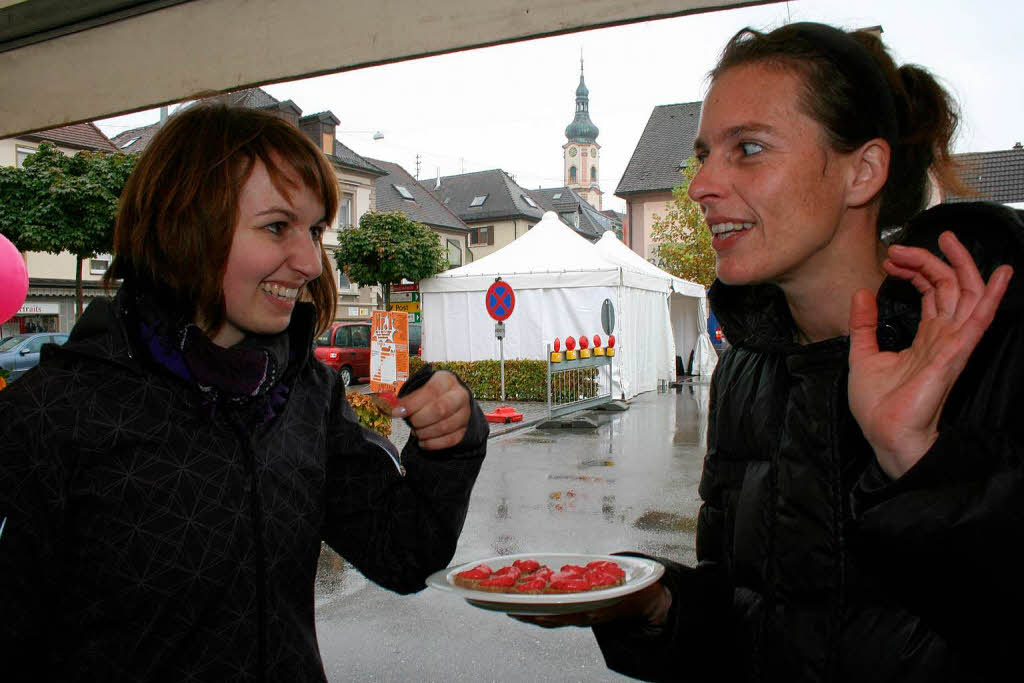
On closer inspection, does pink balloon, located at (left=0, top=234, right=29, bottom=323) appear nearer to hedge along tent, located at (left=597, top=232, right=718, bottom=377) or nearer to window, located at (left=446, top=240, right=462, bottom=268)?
hedge along tent, located at (left=597, top=232, right=718, bottom=377)

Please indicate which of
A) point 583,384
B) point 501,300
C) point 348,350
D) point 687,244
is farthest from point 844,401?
point 687,244

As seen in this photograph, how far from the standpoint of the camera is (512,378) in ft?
55.3

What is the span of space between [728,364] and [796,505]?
47 centimetres

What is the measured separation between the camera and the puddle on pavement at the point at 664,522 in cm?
650

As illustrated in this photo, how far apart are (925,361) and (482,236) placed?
63066 mm

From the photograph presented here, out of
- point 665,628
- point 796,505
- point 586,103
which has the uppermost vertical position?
point 586,103

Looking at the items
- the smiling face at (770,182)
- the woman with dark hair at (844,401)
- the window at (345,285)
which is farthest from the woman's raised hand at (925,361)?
the window at (345,285)

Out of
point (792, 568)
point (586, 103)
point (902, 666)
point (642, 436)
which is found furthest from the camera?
point (586, 103)

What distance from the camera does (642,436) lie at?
11.7 m

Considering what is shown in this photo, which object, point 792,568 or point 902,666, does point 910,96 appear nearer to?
point 792,568

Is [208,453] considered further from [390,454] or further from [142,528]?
[390,454]

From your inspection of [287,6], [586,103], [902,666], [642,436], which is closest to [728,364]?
[902,666]

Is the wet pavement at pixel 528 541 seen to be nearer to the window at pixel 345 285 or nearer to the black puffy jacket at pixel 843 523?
the black puffy jacket at pixel 843 523

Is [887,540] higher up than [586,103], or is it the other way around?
[586,103]
